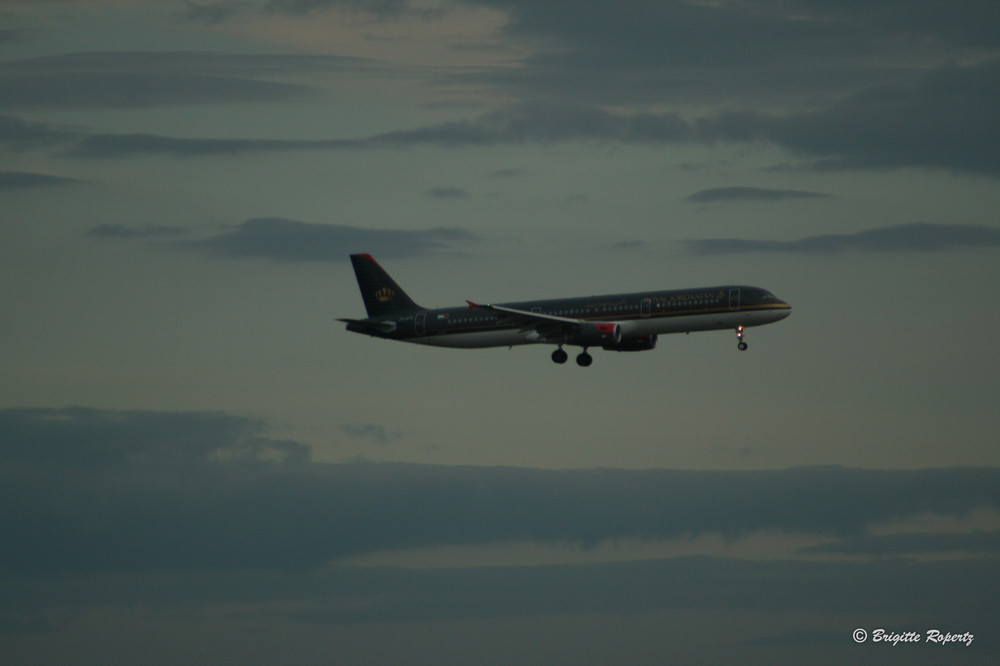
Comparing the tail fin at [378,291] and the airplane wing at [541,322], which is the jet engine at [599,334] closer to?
the airplane wing at [541,322]

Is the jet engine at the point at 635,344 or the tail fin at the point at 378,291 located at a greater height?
the tail fin at the point at 378,291

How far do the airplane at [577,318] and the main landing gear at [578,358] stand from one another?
0.26ft

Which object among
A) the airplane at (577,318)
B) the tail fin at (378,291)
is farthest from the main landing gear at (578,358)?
the tail fin at (378,291)

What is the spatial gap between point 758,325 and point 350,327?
1399 inches

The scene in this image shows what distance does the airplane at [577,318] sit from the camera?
105 metres

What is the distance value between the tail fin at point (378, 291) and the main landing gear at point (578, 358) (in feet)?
43.0

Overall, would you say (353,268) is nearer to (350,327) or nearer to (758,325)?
(350,327)

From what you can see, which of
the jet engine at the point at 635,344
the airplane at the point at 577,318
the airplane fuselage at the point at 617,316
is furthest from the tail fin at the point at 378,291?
the jet engine at the point at 635,344

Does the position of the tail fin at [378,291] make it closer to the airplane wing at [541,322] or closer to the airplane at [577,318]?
the airplane at [577,318]

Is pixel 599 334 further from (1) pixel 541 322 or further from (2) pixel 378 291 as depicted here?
(2) pixel 378 291

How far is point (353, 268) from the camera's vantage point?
4931 inches

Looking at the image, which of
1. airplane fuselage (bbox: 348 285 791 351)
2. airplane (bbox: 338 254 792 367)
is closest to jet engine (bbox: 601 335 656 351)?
airplane (bbox: 338 254 792 367)

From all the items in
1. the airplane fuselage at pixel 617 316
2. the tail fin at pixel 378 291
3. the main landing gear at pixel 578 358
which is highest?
the tail fin at pixel 378 291

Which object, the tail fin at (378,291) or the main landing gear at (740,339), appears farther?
the tail fin at (378,291)
